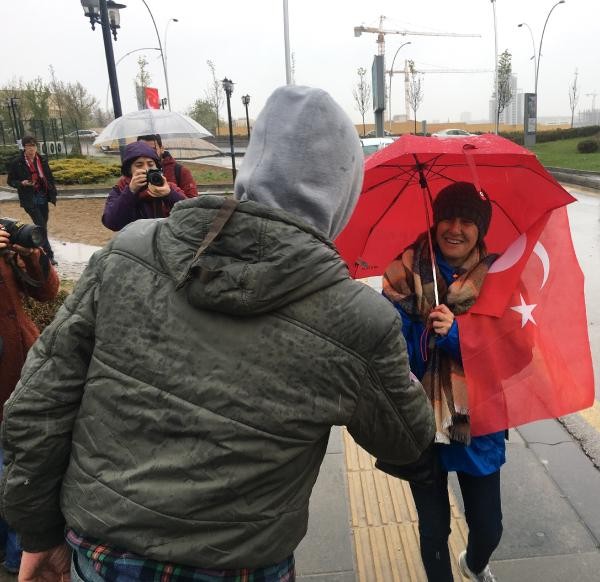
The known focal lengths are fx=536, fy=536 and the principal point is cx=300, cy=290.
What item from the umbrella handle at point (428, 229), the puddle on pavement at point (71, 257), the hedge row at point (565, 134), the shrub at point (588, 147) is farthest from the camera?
the hedge row at point (565, 134)

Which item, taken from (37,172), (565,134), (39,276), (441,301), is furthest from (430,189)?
(565,134)

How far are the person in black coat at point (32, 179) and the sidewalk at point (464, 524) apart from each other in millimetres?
→ 6641

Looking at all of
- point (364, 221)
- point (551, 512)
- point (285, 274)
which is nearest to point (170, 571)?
point (285, 274)

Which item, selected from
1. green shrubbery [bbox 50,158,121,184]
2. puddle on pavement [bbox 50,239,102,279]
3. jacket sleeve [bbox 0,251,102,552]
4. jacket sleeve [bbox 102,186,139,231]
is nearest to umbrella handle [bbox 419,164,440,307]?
jacket sleeve [bbox 0,251,102,552]

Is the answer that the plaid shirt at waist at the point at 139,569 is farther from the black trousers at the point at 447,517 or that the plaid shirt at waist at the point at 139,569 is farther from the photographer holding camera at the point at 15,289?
the photographer holding camera at the point at 15,289

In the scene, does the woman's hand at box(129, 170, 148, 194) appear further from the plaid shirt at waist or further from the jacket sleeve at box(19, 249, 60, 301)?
the plaid shirt at waist

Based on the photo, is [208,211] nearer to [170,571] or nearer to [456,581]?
[170,571]

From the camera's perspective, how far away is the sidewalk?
2348 millimetres

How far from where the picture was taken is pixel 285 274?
919 millimetres

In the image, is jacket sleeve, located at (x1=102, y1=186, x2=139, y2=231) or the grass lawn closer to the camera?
jacket sleeve, located at (x1=102, y1=186, x2=139, y2=231)

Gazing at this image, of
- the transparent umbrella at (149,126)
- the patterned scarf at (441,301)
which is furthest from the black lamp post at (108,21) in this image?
the patterned scarf at (441,301)

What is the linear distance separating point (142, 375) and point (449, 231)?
140 centimetres

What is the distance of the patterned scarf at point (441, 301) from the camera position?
6.13ft

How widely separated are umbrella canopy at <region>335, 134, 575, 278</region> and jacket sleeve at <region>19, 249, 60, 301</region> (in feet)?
4.22
